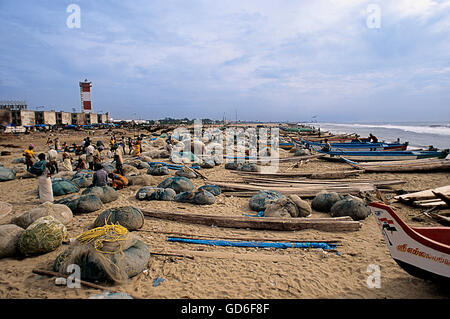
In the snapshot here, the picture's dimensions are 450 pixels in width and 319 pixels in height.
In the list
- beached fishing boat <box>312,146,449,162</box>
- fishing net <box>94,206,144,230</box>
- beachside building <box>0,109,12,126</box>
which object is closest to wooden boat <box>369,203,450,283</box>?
fishing net <box>94,206,144,230</box>

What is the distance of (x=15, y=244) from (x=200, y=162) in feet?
36.2

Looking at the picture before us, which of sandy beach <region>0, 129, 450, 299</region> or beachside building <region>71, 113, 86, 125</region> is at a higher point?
beachside building <region>71, 113, 86, 125</region>

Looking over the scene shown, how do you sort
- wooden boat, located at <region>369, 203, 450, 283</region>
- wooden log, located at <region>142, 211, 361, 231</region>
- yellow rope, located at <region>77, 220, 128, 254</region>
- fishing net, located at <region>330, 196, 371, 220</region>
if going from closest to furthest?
wooden boat, located at <region>369, 203, 450, 283</region>, yellow rope, located at <region>77, 220, 128, 254</region>, wooden log, located at <region>142, 211, 361, 231</region>, fishing net, located at <region>330, 196, 371, 220</region>

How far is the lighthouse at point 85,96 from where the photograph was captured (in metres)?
74.0

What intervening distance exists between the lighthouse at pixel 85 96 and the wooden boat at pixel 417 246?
84.7m

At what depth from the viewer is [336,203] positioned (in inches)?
261

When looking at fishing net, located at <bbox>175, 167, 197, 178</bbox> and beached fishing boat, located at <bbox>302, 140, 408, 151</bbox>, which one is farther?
beached fishing boat, located at <bbox>302, 140, 408, 151</bbox>

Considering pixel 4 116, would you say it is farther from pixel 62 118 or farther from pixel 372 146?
pixel 372 146

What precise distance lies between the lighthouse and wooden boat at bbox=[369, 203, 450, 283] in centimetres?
8472

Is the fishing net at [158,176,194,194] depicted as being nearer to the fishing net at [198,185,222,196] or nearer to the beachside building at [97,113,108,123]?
the fishing net at [198,185,222,196]

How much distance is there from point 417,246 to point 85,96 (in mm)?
87603

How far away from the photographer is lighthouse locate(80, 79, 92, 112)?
74.0 metres

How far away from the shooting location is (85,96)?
75.2 m
